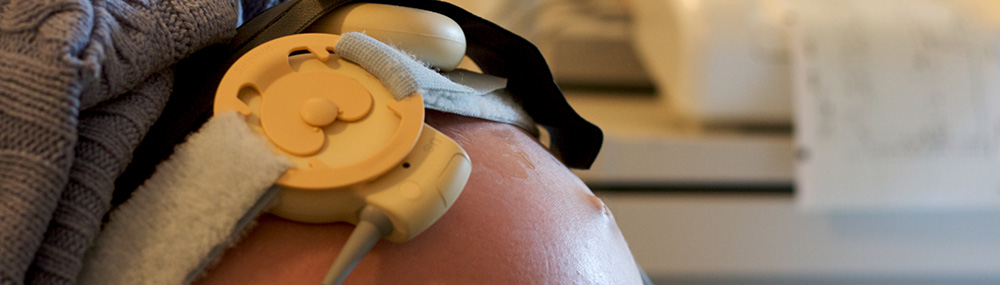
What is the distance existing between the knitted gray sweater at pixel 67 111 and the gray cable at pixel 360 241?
3.4 inches

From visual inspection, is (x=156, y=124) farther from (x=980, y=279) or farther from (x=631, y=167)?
(x=980, y=279)

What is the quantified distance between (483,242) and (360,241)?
0.06 m

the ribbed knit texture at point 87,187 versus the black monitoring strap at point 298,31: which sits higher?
the black monitoring strap at point 298,31

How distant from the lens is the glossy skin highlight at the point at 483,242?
0.25m

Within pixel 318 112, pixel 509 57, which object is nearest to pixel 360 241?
pixel 318 112

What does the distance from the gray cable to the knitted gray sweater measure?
85 mm

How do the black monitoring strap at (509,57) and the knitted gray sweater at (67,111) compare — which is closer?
the knitted gray sweater at (67,111)

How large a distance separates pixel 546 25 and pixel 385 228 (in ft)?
3.50

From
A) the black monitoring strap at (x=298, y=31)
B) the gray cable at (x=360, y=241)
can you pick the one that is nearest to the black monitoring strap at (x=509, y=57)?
the black monitoring strap at (x=298, y=31)

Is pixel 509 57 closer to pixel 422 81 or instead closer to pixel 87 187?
pixel 422 81

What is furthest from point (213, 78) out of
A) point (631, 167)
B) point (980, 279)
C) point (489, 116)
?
point (980, 279)

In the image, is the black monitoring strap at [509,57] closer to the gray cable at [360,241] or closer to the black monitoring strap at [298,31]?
the black monitoring strap at [298,31]

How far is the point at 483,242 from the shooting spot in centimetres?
27

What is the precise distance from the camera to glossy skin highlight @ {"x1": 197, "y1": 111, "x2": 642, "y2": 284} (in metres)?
0.25
